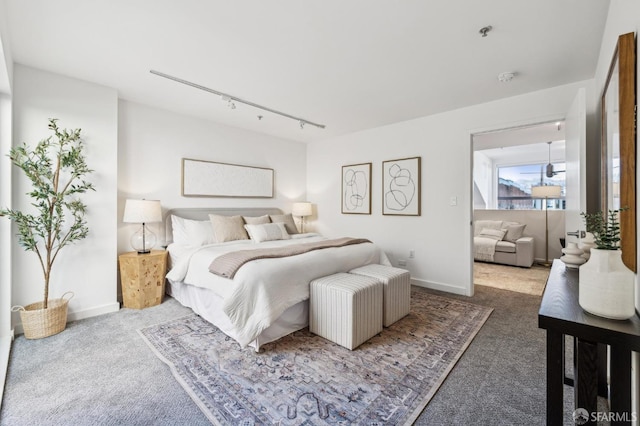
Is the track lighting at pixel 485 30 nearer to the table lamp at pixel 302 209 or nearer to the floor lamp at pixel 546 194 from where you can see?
the table lamp at pixel 302 209

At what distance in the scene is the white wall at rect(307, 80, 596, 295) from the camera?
3260 mm

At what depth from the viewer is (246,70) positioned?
2713mm

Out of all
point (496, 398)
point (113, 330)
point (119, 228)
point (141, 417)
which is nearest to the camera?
point (141, 417)

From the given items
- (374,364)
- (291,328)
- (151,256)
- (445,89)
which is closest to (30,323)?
(151,256)

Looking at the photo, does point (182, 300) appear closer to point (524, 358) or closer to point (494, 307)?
point (524, 358)

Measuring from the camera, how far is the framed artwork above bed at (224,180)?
4020 mm

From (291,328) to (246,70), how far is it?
243 cm

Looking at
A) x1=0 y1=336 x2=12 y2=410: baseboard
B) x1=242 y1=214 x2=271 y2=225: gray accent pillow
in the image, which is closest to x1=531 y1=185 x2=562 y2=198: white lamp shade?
x1=242 y1=214 x2=271 y2=225: gray accent pillow

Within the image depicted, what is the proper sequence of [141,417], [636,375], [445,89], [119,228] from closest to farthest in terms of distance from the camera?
1. [636,375]
2. [141,417]
3. [445,89]
4. [119,228]

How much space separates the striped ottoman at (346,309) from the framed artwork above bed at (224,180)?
247 cm

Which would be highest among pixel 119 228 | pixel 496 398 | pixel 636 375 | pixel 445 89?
pixel 445 89

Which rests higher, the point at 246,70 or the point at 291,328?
the point at 246,70

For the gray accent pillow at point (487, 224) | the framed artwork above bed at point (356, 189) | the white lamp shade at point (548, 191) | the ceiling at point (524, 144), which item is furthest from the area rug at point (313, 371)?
the white lamp shade at point (548, 191)

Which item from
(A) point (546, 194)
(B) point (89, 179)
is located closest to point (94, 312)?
(B) point (89, 179)
